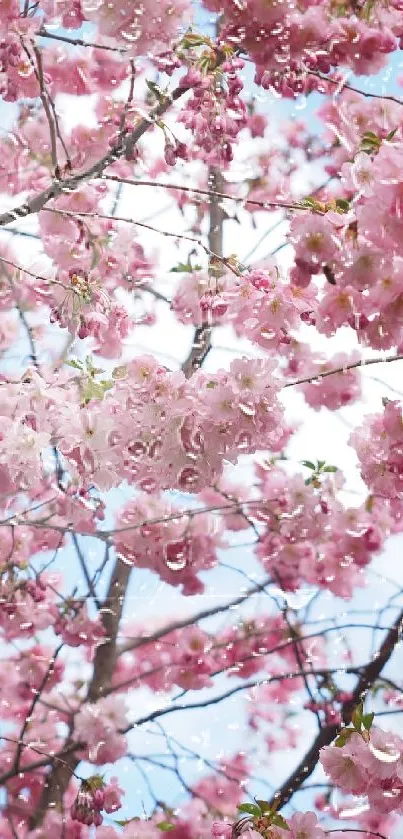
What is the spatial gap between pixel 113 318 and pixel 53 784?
3.11 feet

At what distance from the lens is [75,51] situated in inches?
68.7

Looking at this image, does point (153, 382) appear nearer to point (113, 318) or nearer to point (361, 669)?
point (113, 318)

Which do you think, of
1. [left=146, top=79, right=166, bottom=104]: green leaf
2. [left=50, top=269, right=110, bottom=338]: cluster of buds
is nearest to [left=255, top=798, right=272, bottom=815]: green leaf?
[left=50, top=269, right=110, bottom=338]: cluster of buds

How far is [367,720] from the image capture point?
1.19 m

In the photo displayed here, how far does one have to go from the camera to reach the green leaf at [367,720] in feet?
3.89

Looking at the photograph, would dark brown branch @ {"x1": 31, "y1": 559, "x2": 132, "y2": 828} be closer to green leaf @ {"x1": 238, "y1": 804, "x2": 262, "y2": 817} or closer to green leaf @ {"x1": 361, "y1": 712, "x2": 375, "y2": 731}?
green leaf @ {"x1": 238, "y1": 804, "x2": 262, "y2": 817}

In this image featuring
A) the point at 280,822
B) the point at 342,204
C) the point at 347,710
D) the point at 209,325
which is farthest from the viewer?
the point at 209,325

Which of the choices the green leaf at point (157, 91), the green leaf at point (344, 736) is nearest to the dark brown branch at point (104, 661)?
the green leaf at point (344, 736)

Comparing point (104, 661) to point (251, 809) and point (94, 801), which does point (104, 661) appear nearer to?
point (94, 801)

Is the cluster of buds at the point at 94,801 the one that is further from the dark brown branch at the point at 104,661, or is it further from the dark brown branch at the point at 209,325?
the dark brown branch at the point at 209,325

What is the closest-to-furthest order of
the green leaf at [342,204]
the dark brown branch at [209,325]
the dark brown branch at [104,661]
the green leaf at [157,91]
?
the green leaf at [342,204] → the green leaf at [157,91] → the dark brown branch at [104,661] → the dark brown branch at [209,325]

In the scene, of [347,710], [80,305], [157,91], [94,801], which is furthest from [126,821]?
[157,91]

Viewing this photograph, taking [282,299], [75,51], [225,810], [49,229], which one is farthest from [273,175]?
[225,810]

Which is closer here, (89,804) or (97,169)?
(97,169)
